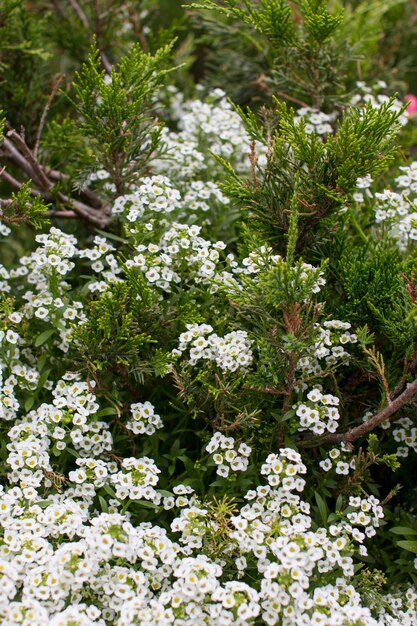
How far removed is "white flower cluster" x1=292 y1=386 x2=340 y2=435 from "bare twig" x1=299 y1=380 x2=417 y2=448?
0.23ft

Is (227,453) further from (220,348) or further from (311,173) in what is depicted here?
(311,173)

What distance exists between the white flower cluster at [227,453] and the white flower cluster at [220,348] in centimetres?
21

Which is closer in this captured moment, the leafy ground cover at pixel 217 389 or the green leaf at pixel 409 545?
the leafy ground cover at pixel 217 389

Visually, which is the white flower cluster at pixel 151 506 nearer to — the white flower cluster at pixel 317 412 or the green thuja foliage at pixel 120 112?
the white flower cluster at pixel 317 412

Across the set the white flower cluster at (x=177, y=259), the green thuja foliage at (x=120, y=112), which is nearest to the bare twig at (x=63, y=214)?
the green thuja foliage at (x=120, y=112)

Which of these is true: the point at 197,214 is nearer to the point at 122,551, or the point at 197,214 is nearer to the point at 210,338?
the point at 210,338

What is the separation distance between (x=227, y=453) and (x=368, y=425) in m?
0.42

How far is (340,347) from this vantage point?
231 cm

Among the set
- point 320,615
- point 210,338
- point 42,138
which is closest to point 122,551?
point 320,615

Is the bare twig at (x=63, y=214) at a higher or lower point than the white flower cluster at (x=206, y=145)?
lower

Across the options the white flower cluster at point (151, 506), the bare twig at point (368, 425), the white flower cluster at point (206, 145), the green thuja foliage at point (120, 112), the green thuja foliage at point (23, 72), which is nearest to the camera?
the white flower cluster at point (151, 506)

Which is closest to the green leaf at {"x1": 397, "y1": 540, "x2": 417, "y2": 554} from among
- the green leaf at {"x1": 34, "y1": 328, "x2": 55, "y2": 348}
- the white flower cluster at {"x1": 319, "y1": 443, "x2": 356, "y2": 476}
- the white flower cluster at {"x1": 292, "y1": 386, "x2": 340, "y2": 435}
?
the white flower cluster at {"x1": 319, "y1": 443, "x2": 356, "y2": 476}

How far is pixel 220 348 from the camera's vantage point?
2.23 meters

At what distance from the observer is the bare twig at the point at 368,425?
207cm
